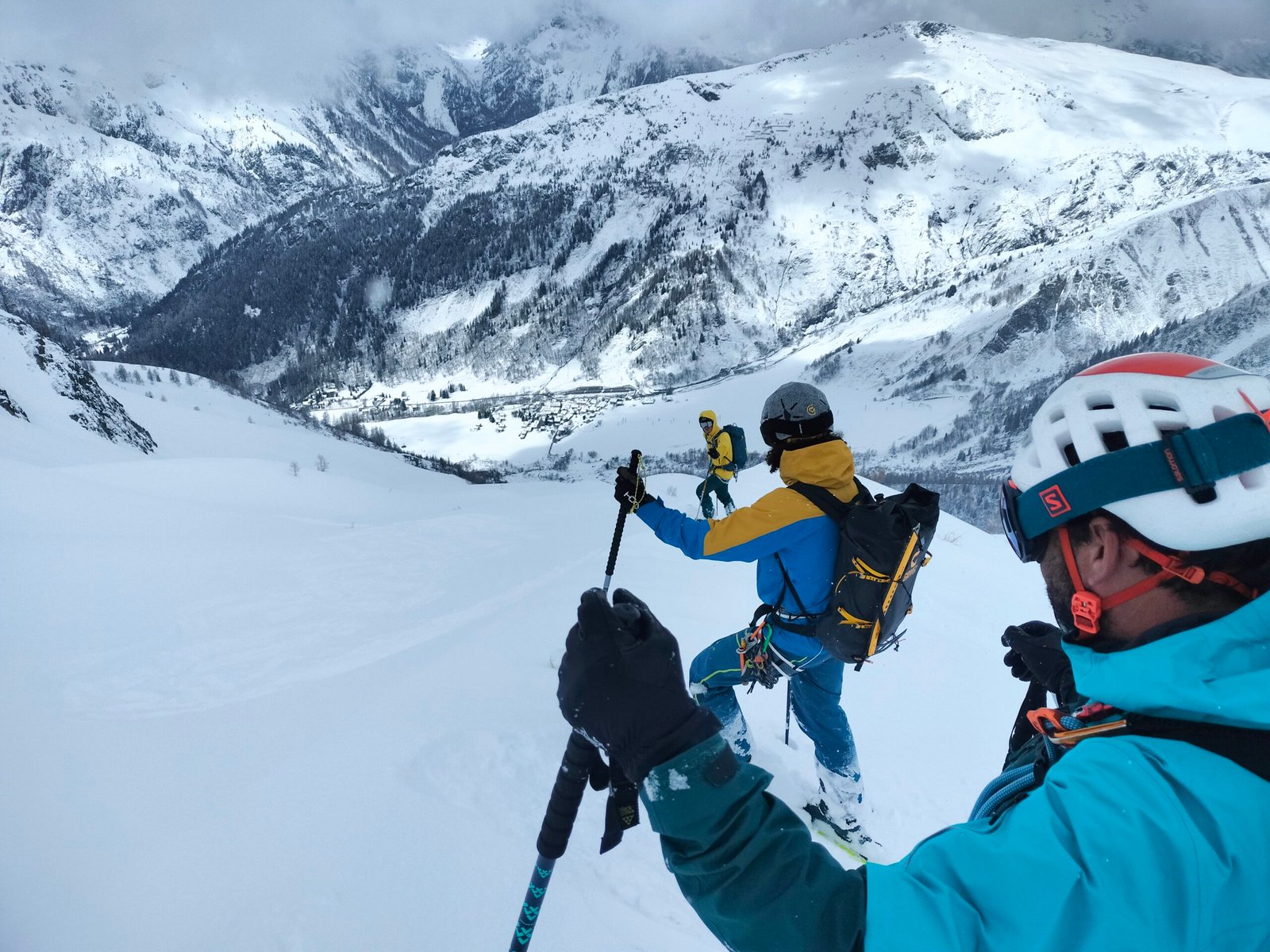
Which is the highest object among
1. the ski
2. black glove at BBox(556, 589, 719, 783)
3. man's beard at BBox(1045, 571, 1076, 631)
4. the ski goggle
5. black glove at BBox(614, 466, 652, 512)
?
black glove at BBox(614, 466, 652, 512)

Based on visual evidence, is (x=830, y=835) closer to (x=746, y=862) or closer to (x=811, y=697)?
(x=811, y=697)

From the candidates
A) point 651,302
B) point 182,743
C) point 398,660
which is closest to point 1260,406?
point 182,743

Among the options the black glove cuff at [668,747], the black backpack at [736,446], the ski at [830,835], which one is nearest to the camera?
the black glove cuff at [668,747]

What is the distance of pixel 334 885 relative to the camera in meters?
2.56

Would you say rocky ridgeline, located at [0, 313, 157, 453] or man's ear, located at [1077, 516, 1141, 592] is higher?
rocky ridgeline, located at [0, 313, 157, 453]

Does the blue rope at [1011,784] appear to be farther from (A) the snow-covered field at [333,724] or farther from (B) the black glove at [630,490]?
(B) the black glove at [630,490]

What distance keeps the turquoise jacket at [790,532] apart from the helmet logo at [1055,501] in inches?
66.6

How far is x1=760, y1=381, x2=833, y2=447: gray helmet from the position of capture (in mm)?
3390

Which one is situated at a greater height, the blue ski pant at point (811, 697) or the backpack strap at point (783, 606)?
the backpack strap at point (783, 606)

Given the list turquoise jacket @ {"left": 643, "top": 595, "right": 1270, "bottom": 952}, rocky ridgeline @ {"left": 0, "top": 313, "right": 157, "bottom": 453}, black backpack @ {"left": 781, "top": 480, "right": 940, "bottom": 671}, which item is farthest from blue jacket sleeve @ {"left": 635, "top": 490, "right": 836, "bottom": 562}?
rocky ridgeline @ {"left": 0, "top": 313, "right": 157, "bottom": 453}

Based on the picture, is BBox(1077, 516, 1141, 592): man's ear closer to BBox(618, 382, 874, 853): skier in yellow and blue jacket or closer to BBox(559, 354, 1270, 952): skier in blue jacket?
BBox(559, 354, 1270, 952): skier in blue jacket

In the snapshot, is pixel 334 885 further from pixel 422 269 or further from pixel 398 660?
pixel 422 269

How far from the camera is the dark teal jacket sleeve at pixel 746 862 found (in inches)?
46.9

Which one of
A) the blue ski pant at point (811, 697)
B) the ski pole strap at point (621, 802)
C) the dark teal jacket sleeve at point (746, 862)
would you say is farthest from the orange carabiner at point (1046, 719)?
the blue ski pant at point (811, 697)
